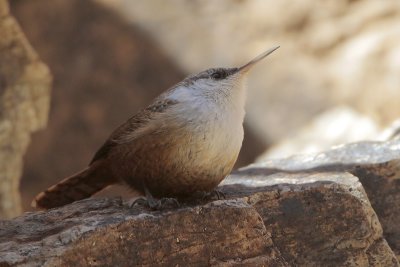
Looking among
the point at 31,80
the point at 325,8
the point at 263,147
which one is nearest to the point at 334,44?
the point at 325,8

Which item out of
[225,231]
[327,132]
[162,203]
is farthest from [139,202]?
[327,132]

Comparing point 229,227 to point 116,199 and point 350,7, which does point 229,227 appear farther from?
point 350,7

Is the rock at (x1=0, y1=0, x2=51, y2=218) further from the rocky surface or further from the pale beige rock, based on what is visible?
the rocky surface

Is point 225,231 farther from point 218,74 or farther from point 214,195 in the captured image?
point 218,74

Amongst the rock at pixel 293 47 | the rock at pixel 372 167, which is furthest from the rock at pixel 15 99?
the rock at pixel 293 47

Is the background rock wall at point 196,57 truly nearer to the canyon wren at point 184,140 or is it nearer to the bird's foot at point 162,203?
the canyon wren at point 184,140

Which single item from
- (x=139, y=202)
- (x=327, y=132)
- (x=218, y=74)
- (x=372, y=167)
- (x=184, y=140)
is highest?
(x=218, y=74)

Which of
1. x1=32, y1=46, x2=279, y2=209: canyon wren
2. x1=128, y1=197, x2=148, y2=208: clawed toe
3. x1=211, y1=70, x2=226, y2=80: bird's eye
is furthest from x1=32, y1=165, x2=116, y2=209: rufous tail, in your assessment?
x1=211, y1=70, x2=226, y2=80: bird's eye
